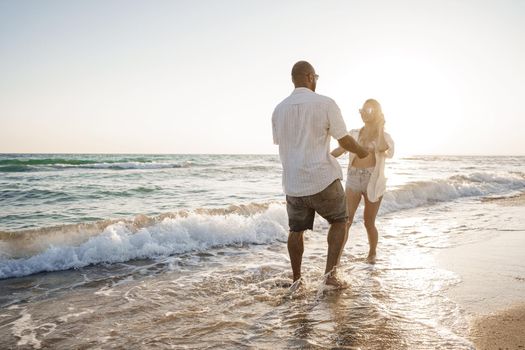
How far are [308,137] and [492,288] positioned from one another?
2.53m

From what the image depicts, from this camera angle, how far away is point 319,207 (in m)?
3.78

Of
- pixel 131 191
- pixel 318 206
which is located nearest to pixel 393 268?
pixel 318 206

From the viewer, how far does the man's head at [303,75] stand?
148 inches

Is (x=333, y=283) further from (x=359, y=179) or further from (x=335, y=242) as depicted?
(x=359, y=179)

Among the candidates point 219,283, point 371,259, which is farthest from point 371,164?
point 219,283

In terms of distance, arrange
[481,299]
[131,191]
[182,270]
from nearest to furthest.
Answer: [481,299] < [182,270] < [131,191]

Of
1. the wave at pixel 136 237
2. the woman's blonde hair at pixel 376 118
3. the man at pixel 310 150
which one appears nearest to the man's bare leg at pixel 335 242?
the man at pixel 310 150

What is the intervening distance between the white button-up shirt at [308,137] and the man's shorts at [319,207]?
0.08 metres

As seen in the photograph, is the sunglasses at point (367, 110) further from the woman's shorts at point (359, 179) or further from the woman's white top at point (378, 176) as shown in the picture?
the woman's shorts at point (359, 179)

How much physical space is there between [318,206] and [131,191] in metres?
11.5

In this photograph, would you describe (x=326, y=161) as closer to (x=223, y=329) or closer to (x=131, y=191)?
(x=223, y=329)

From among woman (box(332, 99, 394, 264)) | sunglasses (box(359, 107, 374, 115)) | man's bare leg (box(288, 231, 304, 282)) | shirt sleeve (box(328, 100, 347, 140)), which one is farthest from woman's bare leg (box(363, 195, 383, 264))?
shirt sleeve (box(328, 100, 347, 140))

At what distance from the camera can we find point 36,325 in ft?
11.1

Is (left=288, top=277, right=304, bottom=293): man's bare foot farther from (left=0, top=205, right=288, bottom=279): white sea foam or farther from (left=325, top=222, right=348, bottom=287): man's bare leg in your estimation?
(left=0, top=205, right=288, bottom=279): white sea foam
